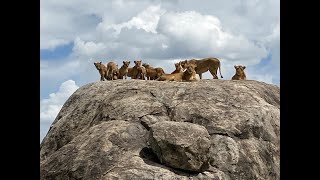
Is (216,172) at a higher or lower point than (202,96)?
lower

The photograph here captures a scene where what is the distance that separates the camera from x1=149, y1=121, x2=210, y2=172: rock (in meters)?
13.3

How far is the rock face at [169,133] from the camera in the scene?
13.5m

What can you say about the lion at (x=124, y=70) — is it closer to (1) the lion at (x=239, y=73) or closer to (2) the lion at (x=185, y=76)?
(2) the lion at (x=185, y=76)

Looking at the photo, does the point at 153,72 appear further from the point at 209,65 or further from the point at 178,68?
the point at 178,68

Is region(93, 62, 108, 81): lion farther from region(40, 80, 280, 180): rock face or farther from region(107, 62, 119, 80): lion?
region(40, 80, 280, 180): rock face

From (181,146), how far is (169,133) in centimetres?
52

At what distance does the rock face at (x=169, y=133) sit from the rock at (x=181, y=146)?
27 mm

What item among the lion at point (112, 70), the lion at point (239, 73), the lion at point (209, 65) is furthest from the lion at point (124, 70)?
the lion at point (239, 73)
